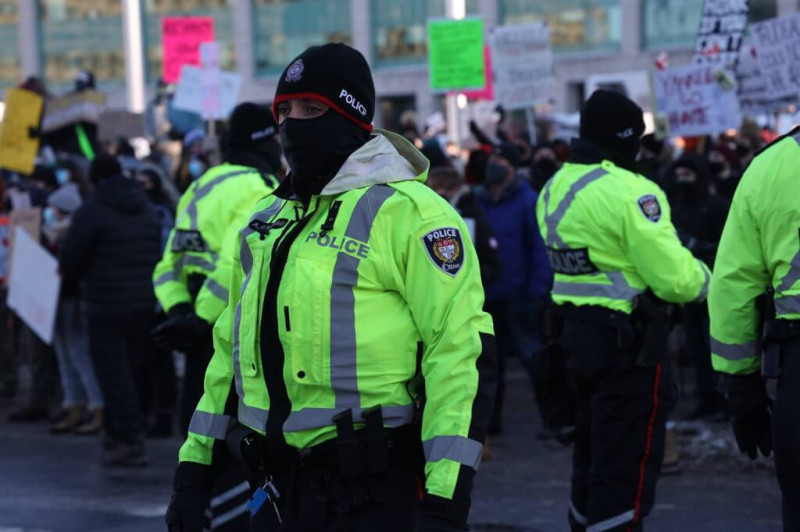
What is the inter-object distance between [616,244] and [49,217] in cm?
720

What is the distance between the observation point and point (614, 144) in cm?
630

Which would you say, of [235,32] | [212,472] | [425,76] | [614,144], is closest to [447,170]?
[614,144]

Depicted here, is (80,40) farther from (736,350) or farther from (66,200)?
(736,350)

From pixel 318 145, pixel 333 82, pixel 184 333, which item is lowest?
pixel 184 333

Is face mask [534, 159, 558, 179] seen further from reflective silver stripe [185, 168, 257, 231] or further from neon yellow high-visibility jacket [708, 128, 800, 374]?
neon yellow high-visibility jacket [708, 128, 800, 374]

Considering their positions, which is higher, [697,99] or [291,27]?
[291,27]

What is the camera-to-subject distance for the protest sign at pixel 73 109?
15.1m

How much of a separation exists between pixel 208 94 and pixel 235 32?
1160 inches

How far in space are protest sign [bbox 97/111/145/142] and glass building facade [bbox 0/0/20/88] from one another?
3703 centimetres

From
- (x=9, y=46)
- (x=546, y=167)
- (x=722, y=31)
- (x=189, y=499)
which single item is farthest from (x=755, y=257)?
(x=9, y=46)

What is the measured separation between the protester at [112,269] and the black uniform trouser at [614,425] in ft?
13.8

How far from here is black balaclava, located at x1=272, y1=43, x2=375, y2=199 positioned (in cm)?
365

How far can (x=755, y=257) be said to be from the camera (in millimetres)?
4410

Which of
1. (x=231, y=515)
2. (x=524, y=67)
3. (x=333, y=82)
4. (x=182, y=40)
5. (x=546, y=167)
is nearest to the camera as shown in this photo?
(x=333, y=82)
